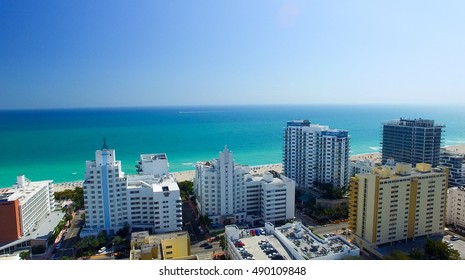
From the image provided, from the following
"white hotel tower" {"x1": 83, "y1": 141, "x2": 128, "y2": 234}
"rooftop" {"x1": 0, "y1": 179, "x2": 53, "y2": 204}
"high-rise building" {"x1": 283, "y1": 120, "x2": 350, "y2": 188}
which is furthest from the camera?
"high-rise building" {"x1": 283, "y1": 120, "x2": 350, "y2": 188}

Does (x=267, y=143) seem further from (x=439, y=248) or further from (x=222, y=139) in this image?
(x=439, y=248)

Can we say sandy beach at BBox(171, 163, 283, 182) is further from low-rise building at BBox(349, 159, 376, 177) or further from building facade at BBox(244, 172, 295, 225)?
building facade at BBox(244, 172, 295, 225)

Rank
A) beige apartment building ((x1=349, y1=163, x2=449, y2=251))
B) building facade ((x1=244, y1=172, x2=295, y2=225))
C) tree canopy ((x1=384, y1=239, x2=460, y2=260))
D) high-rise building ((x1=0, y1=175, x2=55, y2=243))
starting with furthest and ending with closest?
building facade ((x1=244, y1=172, x2=295, y2=225))
high-rise building ((x1=0, y1=175, x2=55, y2=243))
beige apartment building ((x1=349, y1=163, x2=449, y2=251))
tree canopy ((x1=384, y1=239, x2=460, y2=260))

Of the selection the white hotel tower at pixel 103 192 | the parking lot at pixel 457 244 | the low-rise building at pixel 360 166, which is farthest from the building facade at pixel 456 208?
the white hotel tower at pixel 103 192

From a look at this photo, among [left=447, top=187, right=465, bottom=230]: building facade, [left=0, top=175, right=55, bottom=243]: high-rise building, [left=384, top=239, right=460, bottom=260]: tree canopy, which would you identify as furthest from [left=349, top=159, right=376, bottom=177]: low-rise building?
[left=0, top=175, right=55, bottom=243]: high-rise building

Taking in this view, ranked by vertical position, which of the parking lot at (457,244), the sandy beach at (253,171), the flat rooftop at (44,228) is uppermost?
the parking lot at (457,244)

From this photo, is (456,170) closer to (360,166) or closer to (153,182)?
(360,166)

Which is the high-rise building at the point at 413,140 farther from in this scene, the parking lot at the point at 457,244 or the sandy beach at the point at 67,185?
the sandy beach at the point at 67,185
